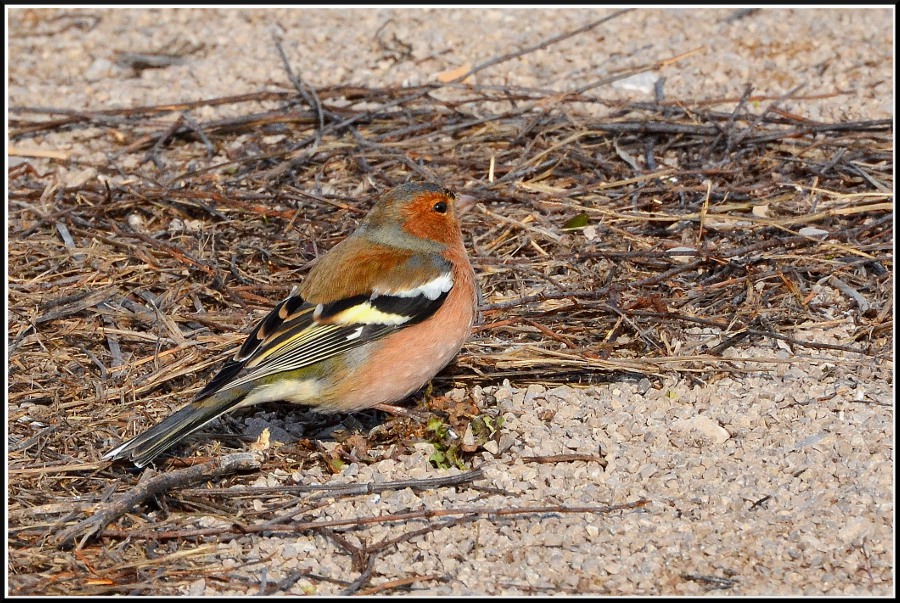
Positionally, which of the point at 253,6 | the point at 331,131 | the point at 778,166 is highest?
the point at 253,6

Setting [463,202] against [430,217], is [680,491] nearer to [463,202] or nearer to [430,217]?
[430,217]

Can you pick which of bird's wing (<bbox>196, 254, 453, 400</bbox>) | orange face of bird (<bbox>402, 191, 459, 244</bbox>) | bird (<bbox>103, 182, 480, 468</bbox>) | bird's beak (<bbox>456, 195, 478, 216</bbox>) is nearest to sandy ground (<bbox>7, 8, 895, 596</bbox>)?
bird (<bbox>103, 182, 480, 468</bbox>)

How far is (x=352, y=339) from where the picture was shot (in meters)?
4.58

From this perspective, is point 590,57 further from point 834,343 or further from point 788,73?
point 834,343

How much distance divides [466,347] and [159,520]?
1653 mm

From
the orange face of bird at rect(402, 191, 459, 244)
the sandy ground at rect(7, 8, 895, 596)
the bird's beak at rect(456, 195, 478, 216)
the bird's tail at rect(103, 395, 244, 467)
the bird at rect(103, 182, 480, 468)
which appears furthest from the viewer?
the bird's beak at rect(456, 195, 478, 216)

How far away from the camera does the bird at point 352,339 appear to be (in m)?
4.43

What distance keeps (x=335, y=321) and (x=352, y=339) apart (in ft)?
0.36

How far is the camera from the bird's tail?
419cm

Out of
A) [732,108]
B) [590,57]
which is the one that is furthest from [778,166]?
[590,57]

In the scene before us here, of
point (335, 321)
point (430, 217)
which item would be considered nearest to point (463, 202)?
point (430, 217)

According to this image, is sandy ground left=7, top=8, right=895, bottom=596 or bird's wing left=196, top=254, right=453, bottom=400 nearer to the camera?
sandy ground left=7, top=8, right=895, bottom=596

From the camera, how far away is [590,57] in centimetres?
745

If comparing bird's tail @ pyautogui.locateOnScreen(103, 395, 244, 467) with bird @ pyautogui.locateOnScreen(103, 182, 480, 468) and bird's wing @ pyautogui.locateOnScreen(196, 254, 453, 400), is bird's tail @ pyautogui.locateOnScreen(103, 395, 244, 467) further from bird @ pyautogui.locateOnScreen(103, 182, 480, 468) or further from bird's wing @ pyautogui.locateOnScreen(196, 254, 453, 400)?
bird's wing @ pyautogui.locateOnScreen(196, 254, 453, 400)
